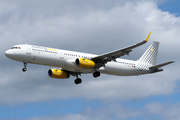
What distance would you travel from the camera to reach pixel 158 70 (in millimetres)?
59156

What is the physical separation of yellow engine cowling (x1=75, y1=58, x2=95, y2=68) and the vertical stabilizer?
1392 cm

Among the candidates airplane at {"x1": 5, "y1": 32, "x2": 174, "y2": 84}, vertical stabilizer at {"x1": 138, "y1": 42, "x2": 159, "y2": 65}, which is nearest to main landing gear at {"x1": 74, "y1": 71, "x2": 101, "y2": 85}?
airplane at {"x1": 5, "y1": 32, "x2": 174, "y2": 84}

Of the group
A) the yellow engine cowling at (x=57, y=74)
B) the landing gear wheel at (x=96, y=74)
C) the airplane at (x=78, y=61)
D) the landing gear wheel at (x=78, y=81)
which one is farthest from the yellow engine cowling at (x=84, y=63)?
the landing gear wheel at (x=78, y=81)

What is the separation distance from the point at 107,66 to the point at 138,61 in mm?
8598

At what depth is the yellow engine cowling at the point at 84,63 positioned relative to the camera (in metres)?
50.2

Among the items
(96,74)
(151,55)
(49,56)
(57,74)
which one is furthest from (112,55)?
(151,55)

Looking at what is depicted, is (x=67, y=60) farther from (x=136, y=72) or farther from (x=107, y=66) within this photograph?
(x=136, y=72)

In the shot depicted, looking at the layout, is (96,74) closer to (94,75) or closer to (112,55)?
(94,75)

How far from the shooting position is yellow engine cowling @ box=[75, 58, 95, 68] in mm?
50228

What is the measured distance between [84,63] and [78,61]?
104 centimetres

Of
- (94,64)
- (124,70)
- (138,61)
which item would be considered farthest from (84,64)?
(138,61)

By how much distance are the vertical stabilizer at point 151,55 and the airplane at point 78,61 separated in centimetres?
73

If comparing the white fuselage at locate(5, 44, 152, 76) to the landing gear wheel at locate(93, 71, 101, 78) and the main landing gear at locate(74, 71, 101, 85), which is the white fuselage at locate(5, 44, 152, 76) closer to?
the landing gear wheel at locate(93, 71, 101, 78)

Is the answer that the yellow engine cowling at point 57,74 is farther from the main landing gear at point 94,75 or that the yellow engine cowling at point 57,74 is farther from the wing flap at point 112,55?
the wing flap at point 112,55
